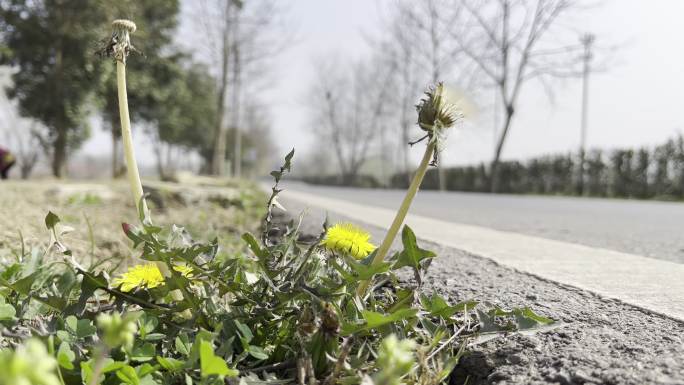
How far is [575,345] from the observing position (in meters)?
0.87

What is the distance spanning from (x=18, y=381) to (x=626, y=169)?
699 inches

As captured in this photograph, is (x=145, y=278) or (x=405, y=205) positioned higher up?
(x=405, y=205)

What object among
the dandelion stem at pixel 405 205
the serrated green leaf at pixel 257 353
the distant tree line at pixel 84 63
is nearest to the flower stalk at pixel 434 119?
the dandelion stem at pixel 405 205

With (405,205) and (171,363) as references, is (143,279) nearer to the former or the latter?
(171,363)

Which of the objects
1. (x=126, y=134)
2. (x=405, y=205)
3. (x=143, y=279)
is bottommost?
(x=143, y=279)

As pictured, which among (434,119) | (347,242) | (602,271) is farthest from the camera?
(602,271)

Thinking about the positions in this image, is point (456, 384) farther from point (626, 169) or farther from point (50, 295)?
point (626, 169)

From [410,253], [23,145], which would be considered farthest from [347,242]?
[23,145]

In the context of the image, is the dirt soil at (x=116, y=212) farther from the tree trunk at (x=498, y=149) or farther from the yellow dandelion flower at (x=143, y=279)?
the tree trunk at (x=498, y=149)

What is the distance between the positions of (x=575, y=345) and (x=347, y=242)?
470 mm

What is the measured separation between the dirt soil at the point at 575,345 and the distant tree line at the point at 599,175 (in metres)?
15.2

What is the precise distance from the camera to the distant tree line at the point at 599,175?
14.3m

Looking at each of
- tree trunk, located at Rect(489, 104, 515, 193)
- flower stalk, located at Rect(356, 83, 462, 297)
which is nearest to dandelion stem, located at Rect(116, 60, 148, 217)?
flower stalk, located at Rect(356, 83, 462, 297)

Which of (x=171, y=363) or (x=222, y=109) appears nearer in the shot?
(x=171, y=363)
